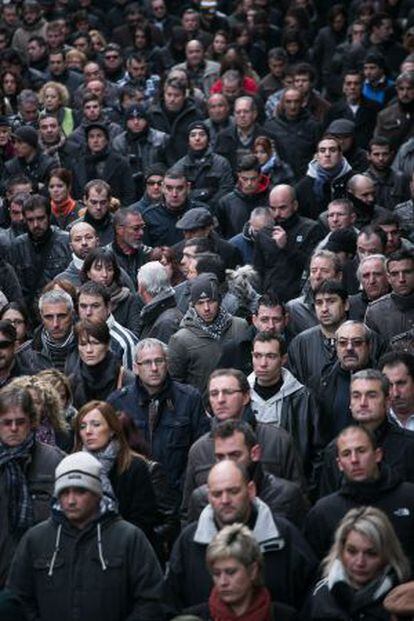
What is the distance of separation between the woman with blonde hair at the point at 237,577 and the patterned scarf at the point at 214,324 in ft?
13.6

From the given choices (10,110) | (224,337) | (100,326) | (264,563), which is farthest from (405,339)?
(10,110)

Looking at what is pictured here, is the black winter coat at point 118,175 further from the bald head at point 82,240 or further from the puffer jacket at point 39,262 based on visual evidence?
the bald head at point 82,240

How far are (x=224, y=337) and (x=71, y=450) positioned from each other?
7.27ft

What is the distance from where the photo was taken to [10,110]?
21109mm

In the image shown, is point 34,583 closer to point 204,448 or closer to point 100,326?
point 204,448

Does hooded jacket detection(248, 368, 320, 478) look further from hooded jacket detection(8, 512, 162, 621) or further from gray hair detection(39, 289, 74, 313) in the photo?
hooded jacket detection(8, 512, 162, 621)

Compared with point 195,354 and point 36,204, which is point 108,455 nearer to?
point 195,354

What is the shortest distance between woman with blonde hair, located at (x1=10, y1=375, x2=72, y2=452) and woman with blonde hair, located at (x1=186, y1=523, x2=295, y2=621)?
256 centimetres

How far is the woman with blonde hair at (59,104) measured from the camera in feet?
68.5

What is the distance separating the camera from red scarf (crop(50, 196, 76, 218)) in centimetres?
1773

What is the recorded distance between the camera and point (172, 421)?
40.3 ft

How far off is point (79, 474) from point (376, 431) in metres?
2.34

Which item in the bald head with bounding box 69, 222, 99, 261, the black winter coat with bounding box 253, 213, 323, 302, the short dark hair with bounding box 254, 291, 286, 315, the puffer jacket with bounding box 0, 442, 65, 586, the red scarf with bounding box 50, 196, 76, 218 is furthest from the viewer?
the red scarf with bounding box 50, 196, 76, 218

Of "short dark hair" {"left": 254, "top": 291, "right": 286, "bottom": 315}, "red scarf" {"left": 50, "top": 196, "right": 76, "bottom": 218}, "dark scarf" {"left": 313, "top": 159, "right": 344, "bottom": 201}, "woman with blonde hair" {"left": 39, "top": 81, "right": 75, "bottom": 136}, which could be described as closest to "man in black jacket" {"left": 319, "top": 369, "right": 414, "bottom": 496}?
"short dark hair" {"left": 254, "top": 291, "right": 286, "bottom": 315}
